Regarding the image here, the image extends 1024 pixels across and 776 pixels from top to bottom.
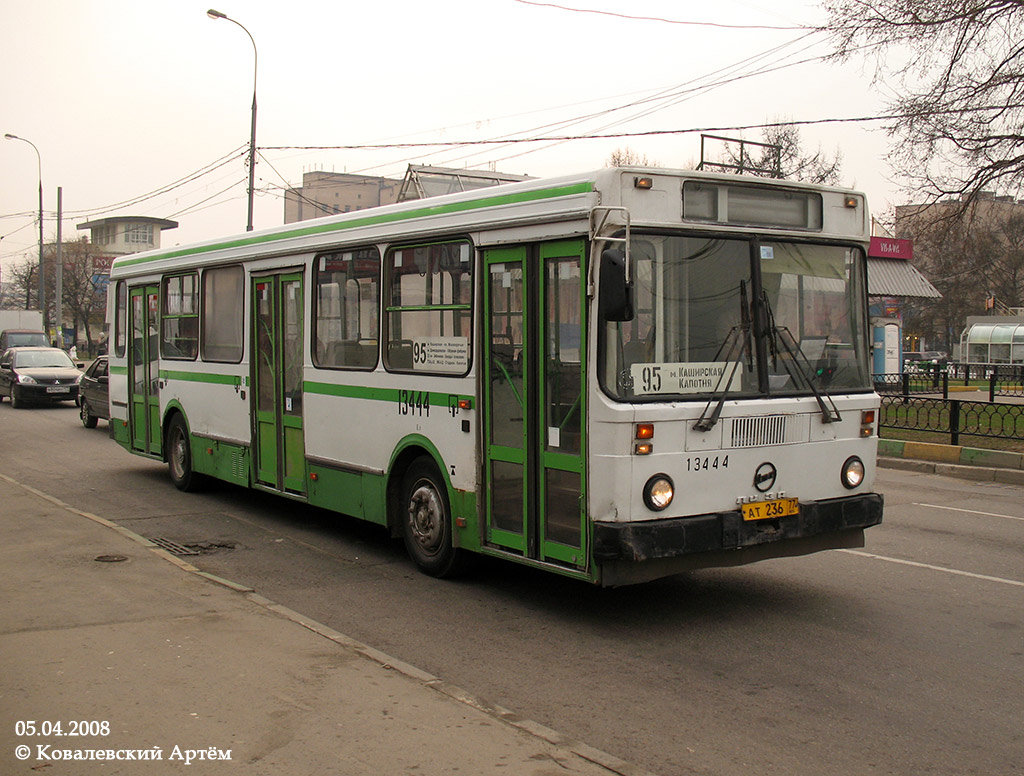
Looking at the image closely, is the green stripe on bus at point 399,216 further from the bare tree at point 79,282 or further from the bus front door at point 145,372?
the bare tree at point 79,282

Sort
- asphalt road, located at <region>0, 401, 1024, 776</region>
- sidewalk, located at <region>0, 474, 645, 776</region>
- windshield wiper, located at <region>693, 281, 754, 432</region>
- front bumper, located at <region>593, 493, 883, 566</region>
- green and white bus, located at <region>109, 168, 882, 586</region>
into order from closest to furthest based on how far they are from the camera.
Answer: sidewalk, located at <region>0, 474, 645, 776</region>, asphalt road, located at <region>0, 401, 1024, 776</region>, front bumper, located at <region>593, 493, 883, 566</region>, green and white bus, located at <region>109, 168, 882, 586</region>, windshield wiper, located at <region>693, 281, 754, 432</region>

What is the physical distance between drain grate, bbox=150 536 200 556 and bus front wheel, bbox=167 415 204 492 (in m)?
2.84

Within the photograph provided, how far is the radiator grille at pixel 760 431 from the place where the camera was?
22.5ft

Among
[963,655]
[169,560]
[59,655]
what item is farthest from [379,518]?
[963,655]

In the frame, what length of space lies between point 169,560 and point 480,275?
11.5ft

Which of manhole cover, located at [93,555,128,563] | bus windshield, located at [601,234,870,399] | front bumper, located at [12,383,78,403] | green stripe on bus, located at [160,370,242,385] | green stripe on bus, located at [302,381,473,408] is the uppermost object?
bus windshield, located at [601,234,870,399]

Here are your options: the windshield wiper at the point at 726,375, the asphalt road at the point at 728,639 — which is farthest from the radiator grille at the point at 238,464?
the windshield wiper at the point at 726,375

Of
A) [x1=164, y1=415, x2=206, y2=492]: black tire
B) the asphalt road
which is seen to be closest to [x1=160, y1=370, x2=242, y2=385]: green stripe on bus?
[x1=164, y1=415, x2=206, y2=492]: black tire

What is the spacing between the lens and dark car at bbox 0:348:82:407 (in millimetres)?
27891

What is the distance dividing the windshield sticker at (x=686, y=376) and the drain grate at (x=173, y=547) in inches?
197

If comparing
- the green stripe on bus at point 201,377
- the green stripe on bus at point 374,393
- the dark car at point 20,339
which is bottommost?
the green stripe on bus at point 374,393

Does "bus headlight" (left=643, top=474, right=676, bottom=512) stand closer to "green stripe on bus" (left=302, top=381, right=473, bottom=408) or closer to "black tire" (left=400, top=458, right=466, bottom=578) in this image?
"green stripe on bus" (left=302, top=381, right=473, bottom=408)

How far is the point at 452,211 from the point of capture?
7934 mm

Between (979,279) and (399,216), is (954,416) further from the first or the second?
(979,279)
